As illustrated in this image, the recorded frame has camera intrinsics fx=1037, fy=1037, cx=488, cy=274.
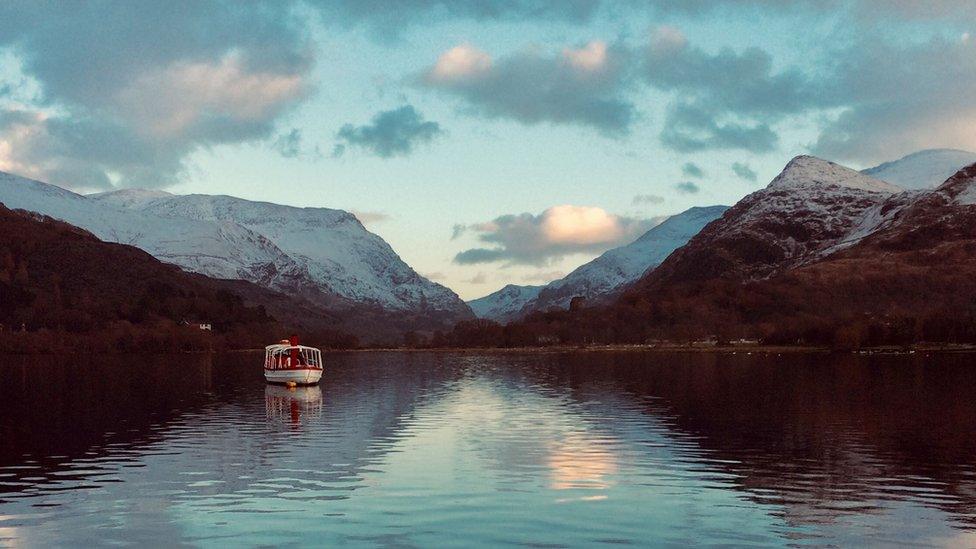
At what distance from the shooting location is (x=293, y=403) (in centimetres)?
12112

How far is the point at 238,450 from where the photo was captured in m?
71.4

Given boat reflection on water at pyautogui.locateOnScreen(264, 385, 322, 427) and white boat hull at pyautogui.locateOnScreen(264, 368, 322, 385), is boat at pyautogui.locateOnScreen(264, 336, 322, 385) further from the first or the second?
boat reflection on water at pyautogui.locateOnScreen(264, 385, 322, 427)

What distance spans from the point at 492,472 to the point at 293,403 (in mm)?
65341

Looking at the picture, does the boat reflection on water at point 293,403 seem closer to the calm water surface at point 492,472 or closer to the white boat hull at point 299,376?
the calm water surface at point 492,472

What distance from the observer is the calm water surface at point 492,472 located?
42344 mm

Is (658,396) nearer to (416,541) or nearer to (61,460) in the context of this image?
(61,460)

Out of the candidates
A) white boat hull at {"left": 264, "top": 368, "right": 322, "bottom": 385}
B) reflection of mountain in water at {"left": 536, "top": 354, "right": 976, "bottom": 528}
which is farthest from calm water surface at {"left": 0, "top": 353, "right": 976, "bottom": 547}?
white boat hull at {"left": 264, "top": 368, "right": 322, "bottom": 385}

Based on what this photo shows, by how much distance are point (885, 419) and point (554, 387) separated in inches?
2558

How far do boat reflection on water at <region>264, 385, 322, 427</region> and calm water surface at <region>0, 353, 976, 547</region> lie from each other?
3.31 feet

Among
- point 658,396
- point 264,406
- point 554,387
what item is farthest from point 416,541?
point 554,387

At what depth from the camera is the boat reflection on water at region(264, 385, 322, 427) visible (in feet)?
334

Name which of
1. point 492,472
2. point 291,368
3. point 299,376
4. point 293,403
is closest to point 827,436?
point 492,472

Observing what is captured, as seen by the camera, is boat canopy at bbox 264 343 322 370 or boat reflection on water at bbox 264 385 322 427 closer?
boat reflection on water at bbox 264 385 322 427

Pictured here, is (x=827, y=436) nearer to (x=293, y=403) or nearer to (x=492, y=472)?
(x=492, y=472)
